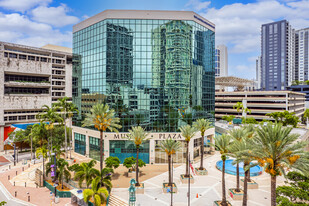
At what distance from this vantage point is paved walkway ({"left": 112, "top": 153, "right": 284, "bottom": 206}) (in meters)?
31.8

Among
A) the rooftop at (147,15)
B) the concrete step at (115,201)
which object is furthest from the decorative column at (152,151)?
the rooftop at (147,15)

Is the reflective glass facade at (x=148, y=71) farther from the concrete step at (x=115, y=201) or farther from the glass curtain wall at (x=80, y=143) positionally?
the concrete step at (x=115, y=201)

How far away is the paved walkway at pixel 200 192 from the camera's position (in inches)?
1252

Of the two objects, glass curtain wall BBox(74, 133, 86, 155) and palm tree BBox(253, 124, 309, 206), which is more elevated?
palm tree BBox(253, 124, 309, 206)

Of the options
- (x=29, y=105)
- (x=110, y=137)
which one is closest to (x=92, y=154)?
(x=110, y=137)

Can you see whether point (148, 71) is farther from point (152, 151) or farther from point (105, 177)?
point (105, 177)

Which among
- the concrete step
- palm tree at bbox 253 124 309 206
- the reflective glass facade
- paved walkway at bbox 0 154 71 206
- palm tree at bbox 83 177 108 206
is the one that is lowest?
paved walkway at bbox 0 154 71 206

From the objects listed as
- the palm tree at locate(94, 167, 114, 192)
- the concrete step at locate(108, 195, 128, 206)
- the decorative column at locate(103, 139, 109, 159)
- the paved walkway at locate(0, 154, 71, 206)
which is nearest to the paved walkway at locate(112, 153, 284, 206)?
the concrete step at locate(108, 195, 128, 206)

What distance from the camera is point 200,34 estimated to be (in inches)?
2322

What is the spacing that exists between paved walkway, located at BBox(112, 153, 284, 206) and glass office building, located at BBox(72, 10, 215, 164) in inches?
592

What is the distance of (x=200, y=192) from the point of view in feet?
116

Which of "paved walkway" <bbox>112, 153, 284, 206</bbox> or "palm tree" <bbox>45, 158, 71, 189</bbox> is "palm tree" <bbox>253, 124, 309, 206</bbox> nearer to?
"paved walkway" <bbox>112, 153, 284, 206</bbox>

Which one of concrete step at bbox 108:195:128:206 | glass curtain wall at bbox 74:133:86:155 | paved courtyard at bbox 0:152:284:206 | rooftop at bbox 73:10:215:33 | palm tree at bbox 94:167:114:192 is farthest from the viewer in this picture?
glass curtain wall at bbox 74:133:86:155

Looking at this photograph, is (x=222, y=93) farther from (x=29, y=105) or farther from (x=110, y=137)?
(x=29, y=105)
